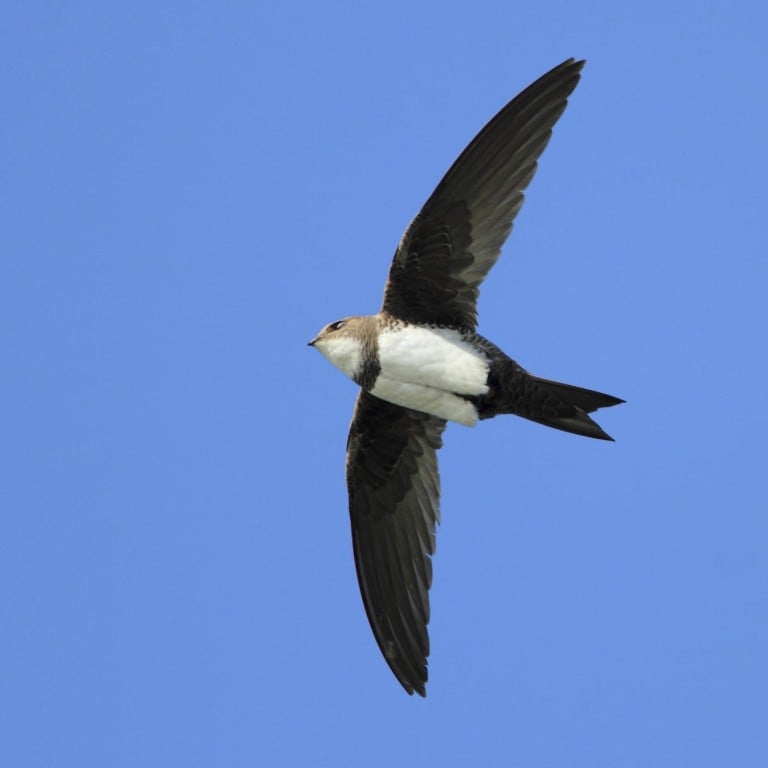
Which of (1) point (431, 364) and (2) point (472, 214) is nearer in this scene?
(2) point (472, 214)

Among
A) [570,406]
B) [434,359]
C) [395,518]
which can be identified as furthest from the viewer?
[395,518]

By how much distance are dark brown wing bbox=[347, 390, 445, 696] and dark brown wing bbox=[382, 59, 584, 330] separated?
990mm

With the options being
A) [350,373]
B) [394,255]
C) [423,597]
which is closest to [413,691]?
[423,597]

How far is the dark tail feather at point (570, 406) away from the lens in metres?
9.02

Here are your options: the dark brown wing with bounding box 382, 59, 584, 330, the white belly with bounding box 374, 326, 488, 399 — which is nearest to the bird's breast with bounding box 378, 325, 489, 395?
the white belly with bounding box 374, 326, 488, 399

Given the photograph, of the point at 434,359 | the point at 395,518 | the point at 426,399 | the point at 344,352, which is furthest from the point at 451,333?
the point at 395,518

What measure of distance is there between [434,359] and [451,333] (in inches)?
8.1

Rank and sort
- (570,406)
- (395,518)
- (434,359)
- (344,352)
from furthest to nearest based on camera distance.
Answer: (395,518), (344,352), (434,359), (570,406)

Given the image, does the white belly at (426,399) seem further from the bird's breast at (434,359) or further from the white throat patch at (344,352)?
the white throat patch at (344,352)

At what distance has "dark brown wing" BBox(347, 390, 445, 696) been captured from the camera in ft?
33.0

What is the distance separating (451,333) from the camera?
9.33 m

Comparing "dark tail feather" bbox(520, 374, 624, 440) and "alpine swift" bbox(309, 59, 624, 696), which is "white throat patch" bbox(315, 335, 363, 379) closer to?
"alpine swift" bbox(309, 59, 624, 696)

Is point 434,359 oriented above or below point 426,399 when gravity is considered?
above

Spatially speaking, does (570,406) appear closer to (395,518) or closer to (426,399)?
(426,399)
